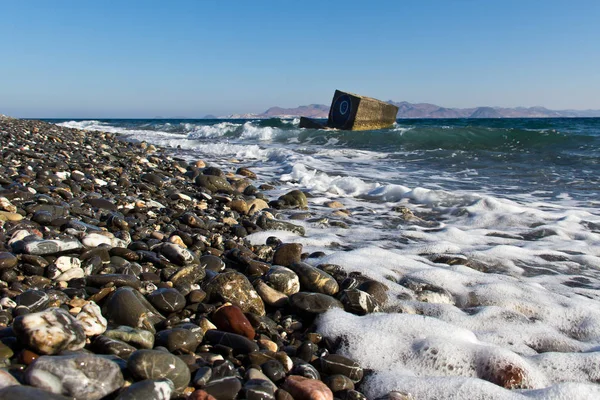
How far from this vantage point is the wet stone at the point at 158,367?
4.90 feet

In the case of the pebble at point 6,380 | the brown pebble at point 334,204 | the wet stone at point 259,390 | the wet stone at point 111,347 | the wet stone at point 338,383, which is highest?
the pebble at point 6,380

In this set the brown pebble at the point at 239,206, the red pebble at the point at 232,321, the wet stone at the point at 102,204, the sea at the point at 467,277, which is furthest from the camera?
the brown pebble at the point at 239,206

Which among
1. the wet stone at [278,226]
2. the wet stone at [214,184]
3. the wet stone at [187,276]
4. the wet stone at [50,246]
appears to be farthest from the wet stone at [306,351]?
the wet stone at [214,184]

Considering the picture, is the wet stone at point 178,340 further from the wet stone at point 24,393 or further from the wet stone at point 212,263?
the wet stone at point 212,263

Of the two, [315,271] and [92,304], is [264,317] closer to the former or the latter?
[315,271]

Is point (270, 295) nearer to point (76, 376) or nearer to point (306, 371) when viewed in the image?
point (306, 371)

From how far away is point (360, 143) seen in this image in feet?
54.6

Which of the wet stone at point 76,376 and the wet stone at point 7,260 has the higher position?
the wet stone at point 7,260

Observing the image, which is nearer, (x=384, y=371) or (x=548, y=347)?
(x=384, y=371)

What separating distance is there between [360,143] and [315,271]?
1430 cm

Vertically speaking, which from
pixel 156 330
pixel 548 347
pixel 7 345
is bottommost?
pixel 548 347

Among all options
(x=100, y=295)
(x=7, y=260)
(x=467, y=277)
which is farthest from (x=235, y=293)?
(x=467, y=277)

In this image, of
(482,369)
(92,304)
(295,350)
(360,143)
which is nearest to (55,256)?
(92,304)

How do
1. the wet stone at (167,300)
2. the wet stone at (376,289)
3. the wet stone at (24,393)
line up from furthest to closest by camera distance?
the wet stone at (376,289)
the wet stone at (167,300)
the wet stone at (24,393)
